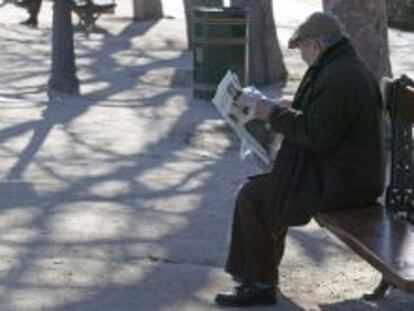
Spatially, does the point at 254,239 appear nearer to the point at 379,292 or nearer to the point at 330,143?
the point at 330,143

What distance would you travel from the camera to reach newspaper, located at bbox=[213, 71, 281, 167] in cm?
601

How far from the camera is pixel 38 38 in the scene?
22203mm

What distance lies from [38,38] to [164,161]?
12504 mm

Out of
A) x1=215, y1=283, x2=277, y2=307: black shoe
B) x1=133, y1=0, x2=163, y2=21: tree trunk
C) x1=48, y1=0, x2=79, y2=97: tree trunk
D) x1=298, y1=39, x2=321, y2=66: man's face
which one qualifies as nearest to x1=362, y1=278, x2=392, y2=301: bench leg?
x1=215, y1=283, x2=277, y2=307: black shoe

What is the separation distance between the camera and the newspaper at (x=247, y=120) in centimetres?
601

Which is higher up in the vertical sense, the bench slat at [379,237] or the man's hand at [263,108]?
the man's hand at [263,108]

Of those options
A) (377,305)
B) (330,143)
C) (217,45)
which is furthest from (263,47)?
(330,143)

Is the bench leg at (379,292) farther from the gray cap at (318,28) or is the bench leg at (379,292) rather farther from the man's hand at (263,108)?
the gray cap at (318,28)

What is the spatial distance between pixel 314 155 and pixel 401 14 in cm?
2350

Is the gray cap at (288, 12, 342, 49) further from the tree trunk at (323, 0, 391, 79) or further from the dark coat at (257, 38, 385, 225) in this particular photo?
the tree trunk at (323, 0, 391, 79)

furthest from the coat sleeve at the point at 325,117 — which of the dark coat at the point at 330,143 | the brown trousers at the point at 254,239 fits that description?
the brown trousers at the point at 254,239

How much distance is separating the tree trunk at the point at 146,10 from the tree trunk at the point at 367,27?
1378 centimetres

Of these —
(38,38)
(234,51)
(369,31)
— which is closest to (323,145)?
(369,31)

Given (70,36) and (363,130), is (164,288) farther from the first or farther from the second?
(70,36)
